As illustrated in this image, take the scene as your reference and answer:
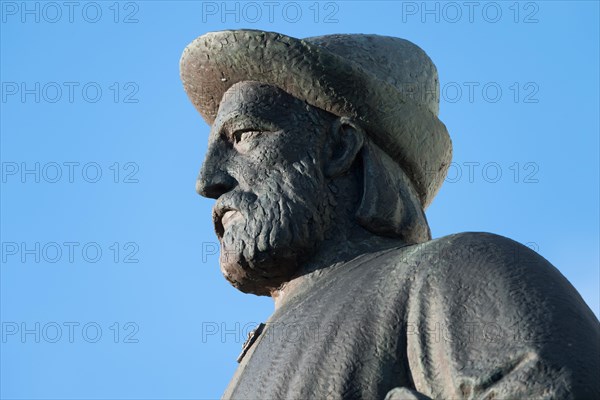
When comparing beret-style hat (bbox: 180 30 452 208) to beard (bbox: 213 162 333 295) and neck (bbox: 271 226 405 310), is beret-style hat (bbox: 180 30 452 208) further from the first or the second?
neck (bbox: 271 226 405 310)

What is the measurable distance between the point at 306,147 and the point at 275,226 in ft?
1.80

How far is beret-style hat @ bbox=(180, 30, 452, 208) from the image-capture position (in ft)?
29.0

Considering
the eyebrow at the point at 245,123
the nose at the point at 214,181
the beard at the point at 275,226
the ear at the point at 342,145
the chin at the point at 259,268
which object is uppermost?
the eyebrow at the point at 245,123

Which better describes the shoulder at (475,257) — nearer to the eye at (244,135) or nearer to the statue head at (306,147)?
the statue head at (306,147)

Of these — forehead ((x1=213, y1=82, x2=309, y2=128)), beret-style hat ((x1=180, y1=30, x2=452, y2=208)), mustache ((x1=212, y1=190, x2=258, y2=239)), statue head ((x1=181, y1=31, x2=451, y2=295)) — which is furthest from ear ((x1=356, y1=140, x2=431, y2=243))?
mustache ((x1=212, y1=190, x2=258, y2=239))

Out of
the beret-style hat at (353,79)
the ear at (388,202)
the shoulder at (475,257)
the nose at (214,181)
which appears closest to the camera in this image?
the shoulder at (475,257)

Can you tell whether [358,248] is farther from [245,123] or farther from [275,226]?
[245,123]

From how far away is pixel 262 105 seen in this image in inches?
351

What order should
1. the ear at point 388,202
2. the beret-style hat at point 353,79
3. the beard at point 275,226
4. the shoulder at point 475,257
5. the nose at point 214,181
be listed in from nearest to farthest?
the shoulder at point 475,257
the beard at point 275,226
the ear at point 388,202
the nose at point 214,181
the beret-style hat at point 353,79

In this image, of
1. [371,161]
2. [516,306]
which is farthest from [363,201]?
[516,306]

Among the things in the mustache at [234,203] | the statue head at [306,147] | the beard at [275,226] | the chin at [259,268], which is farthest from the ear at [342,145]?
the chin at [259,268]

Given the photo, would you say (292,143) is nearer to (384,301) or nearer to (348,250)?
(348,250)

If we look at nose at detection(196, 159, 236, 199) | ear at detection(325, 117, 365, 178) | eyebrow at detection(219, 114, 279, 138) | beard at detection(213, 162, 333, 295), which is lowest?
beard at detection(213, 162, 333, 295)

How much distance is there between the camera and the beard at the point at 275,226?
8.46 meters
